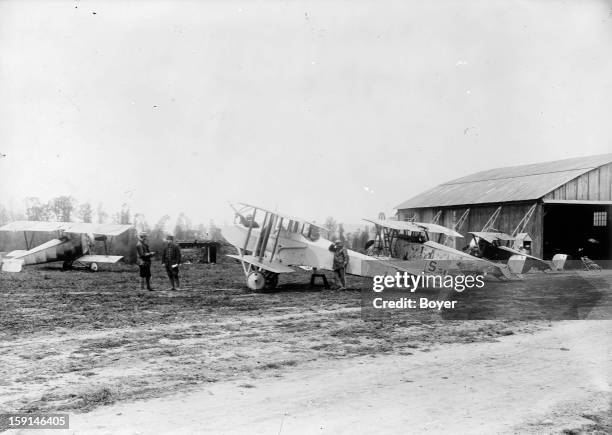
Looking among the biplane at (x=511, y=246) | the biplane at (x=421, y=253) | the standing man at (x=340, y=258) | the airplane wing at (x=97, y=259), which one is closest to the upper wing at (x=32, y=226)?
the airplane wing at (x=97, y=259)

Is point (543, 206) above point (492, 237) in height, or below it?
above

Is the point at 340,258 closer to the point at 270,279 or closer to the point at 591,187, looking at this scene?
the point at 270,279

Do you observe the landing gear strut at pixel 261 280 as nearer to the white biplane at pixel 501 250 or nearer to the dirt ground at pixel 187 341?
the dirt ground at pixel 187 341

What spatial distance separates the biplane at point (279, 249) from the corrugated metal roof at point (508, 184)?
40.8ft

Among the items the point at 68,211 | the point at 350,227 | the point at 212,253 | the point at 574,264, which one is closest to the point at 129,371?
the point at 350,227

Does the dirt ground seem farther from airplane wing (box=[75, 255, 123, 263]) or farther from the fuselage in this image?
airplane wing (box=[75, 255, 123, 263])

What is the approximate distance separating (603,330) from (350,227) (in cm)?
1526

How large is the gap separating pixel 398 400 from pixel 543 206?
20.9m

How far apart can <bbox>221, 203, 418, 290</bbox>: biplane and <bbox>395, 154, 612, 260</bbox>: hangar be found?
39.0 ft

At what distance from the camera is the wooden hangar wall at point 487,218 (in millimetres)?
23328

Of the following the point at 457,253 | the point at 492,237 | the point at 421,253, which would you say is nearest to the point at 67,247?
the point at 421,253

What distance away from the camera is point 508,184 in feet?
89.6

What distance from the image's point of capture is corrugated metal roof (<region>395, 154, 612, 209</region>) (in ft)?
79.5

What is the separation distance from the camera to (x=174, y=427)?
436 centimetres
